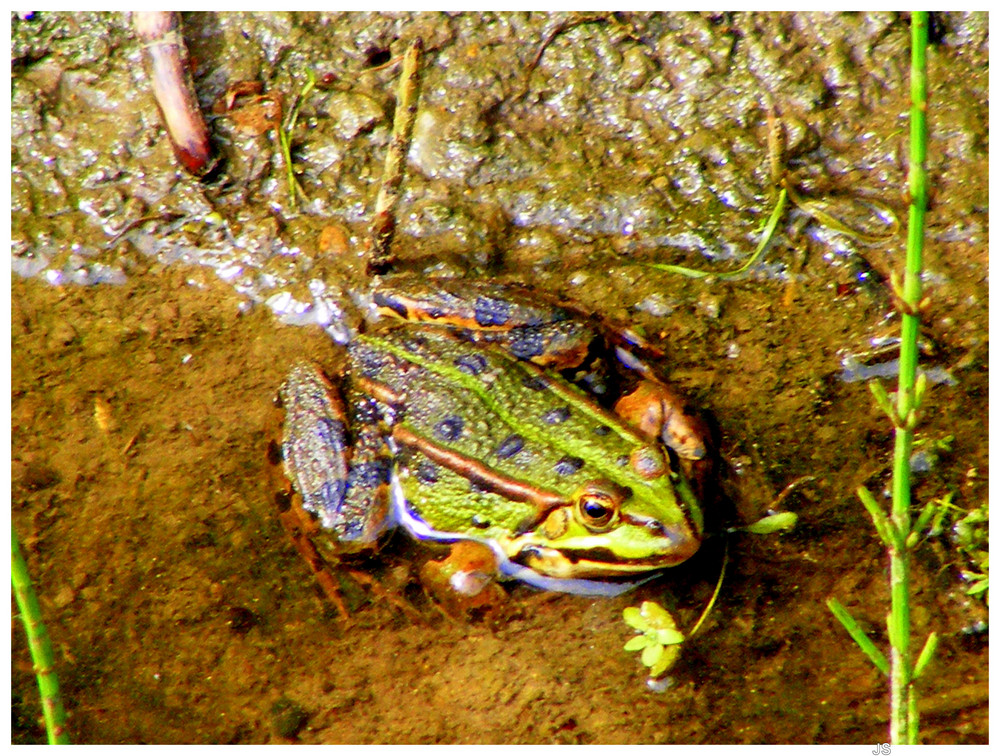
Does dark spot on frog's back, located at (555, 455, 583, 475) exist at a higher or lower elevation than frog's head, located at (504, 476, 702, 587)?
higher

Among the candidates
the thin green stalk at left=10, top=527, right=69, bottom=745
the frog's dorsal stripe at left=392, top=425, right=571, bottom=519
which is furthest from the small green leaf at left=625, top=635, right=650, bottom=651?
the thin green stalk at left=10, top=527, right=69, bottom=745

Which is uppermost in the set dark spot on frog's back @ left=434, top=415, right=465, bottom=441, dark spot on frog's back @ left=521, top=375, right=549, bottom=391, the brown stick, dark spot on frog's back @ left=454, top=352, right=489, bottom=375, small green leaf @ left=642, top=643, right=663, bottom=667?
the brown stick

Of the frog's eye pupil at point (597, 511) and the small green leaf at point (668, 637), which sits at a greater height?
the frog's eye pupil at point (597, 511)

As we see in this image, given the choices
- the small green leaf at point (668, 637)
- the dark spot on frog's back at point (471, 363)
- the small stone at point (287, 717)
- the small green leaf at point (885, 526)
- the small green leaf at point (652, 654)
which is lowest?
the small stone at point (287, 717)

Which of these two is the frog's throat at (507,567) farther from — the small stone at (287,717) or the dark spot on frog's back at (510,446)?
the small stone at (287,717)

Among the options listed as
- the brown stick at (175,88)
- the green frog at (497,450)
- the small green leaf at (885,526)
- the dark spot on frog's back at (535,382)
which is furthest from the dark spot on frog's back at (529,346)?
the brown stick at (175,88)

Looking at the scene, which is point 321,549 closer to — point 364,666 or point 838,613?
point 364,666

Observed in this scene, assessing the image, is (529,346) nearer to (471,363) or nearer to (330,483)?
(471,363)

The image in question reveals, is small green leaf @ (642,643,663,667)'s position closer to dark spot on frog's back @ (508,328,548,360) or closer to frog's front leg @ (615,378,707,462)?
frog's front leg @ (615,378,707,462)
